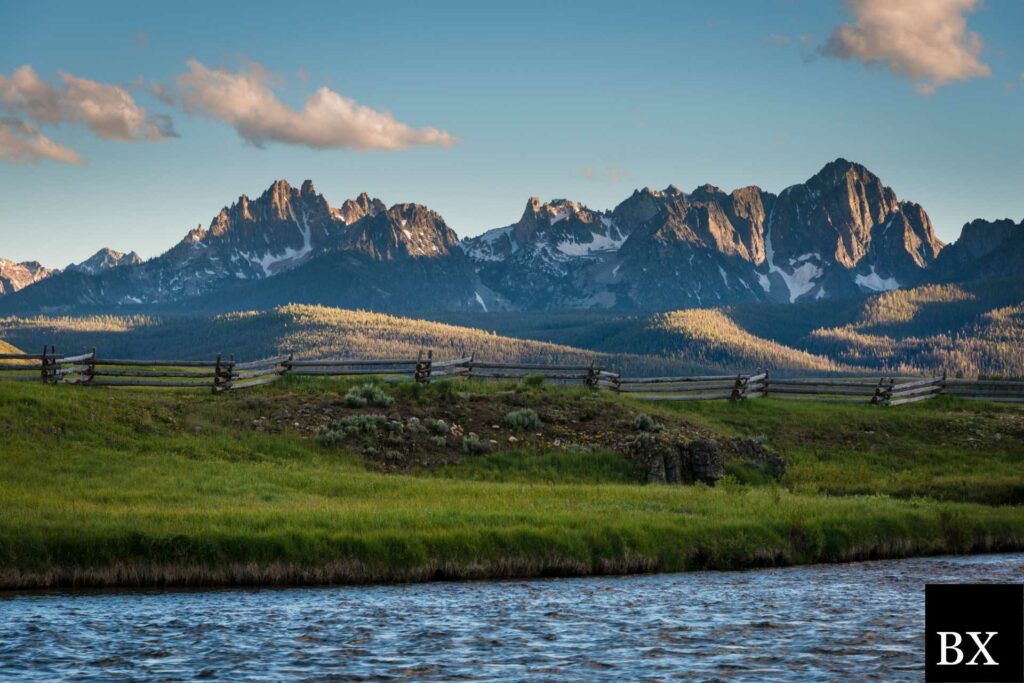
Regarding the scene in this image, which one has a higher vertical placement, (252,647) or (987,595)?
(987,595)

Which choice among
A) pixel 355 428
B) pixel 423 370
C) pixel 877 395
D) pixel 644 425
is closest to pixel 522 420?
pixel 644 425

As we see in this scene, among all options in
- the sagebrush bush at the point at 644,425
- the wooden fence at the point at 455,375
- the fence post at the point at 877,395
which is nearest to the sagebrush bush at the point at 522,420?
the sagebrush bush at the point at 644,425

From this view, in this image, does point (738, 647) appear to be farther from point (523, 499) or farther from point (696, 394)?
point (696, 394)

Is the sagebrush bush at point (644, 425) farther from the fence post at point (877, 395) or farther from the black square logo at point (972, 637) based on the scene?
the black square logo at point (972, 637)

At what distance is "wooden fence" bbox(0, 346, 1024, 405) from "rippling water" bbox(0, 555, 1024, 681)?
20.2 metres

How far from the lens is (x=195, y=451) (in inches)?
1615

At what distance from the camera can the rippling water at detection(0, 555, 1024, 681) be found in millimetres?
20094

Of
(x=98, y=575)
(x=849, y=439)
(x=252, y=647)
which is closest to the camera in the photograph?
(x=252, y=647)

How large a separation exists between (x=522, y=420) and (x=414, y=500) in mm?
13926

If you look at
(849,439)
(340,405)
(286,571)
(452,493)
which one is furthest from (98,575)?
(849,439)

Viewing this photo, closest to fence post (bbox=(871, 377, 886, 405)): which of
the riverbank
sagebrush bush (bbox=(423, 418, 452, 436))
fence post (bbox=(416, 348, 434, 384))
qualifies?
the riverbank

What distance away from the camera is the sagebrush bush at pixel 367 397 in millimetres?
49031

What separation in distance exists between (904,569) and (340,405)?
82.8ft

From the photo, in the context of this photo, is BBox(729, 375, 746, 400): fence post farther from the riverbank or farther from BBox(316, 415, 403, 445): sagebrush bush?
BBox(316, 415, 403, 445): sagebrush bush
